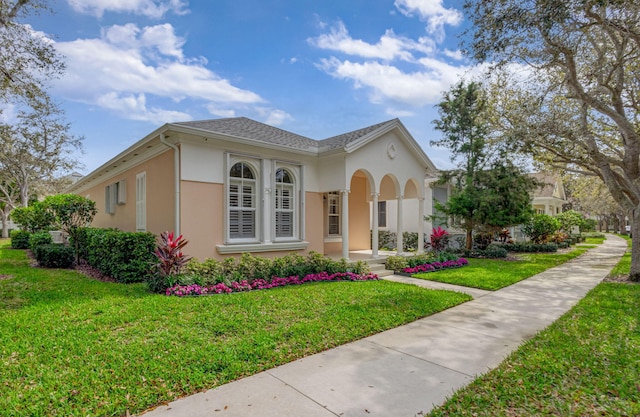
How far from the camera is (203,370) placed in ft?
12.5

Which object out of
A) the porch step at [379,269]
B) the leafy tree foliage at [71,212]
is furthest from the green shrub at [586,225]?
the leafy tree foliage at [71,212]

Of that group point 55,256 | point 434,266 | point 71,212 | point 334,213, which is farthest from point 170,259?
point 434,266

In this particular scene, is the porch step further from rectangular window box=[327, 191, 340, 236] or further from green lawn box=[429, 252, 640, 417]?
green lawn box=[429, 252, 640, 417]

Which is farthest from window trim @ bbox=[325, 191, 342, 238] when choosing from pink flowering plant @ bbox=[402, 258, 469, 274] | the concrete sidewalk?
the concrete sidewalk

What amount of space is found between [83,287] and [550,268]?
15.2 meters

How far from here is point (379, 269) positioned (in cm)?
1145

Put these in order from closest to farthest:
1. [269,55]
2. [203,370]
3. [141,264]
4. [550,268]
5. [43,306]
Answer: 1. [203,370]
2. [43,306]
3. [141,264]
4. [269,55]
5. [550,268]

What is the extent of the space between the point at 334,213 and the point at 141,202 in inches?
284

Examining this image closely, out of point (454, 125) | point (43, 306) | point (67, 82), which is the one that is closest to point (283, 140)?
point (67, 82)

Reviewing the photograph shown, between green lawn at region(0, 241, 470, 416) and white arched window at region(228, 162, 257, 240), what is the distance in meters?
2.70

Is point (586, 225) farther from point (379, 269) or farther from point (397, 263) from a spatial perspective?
point (379, 269)

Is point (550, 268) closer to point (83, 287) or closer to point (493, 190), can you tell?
point (493, 190)

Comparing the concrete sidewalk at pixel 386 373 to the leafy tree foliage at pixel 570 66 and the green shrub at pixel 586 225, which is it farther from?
the green shrub at pixel 586 225

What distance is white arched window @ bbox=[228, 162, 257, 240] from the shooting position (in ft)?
32.2
